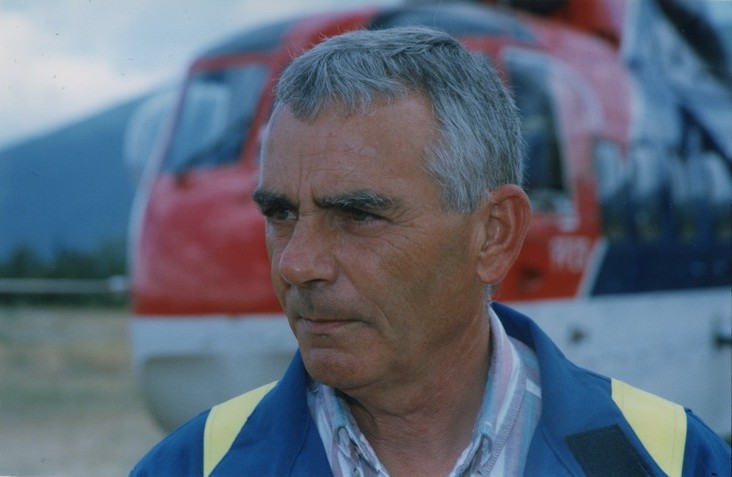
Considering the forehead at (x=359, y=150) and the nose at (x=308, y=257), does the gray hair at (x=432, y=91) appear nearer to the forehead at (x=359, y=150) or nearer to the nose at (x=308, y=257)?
the forehead at (x=359, y=150)

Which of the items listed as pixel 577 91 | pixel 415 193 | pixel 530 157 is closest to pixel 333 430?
pixel 415 193

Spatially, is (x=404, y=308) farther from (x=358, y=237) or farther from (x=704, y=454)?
(x=704, y=454)

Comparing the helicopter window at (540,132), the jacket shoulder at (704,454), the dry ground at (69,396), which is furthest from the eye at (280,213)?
the dry ground at (69,396)

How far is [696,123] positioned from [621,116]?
25cm

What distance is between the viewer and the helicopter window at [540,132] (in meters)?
3.34

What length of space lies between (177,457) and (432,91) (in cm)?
73

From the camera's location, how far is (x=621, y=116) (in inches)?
135

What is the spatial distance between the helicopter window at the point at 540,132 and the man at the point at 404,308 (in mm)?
1613

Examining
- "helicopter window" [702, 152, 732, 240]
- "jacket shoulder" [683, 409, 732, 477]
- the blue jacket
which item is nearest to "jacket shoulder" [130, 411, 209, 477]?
the blue jacket

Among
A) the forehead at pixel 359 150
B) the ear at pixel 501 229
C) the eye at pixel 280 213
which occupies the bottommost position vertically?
the ear at pixel 501 229

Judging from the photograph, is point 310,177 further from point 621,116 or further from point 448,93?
point 621,116

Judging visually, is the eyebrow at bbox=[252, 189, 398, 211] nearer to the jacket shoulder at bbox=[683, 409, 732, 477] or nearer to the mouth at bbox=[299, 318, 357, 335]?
the mouth at bbox=[299, 318, 357, 335]

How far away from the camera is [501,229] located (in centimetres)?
172

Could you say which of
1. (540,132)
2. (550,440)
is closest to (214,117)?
(540,132)
